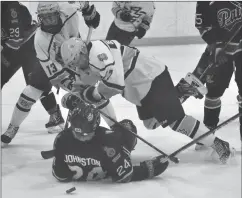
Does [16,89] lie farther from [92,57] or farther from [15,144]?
[92,57]

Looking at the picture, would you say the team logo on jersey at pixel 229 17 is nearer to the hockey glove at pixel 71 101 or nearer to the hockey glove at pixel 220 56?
the hockey glove at pixel 220 56

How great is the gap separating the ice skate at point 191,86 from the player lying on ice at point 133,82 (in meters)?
0.21

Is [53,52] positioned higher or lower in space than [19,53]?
higher

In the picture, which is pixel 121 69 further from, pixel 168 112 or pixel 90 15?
pixel 90 15

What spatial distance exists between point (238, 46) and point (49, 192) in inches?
50.7

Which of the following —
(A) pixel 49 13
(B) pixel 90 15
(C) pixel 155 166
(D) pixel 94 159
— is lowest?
(C) pixel 155 166

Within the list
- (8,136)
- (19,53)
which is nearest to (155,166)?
(8,136)

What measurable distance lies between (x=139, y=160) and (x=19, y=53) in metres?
1.01

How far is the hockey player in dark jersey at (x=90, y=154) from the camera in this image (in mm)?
2732

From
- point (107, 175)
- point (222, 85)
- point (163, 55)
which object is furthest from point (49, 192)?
point (163, 55)

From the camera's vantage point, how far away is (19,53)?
362 centimetres

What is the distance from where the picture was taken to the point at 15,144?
3.59 metres

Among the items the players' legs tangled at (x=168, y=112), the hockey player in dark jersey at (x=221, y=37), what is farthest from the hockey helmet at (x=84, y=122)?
the hockey player in dark jersey at (x=221, y=37)

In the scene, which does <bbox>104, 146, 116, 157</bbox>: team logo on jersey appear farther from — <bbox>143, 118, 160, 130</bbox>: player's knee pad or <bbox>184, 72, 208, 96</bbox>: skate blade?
<bbox>184, 72, 208, 96</bbox>: skate blade
